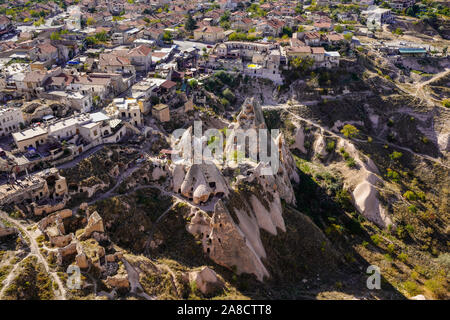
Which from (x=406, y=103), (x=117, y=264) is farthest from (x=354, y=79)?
(x=117, y=264)

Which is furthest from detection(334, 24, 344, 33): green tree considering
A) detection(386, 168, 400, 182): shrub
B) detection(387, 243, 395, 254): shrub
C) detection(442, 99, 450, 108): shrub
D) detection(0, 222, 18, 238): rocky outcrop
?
detection(0, 222, 18, 238): rocky outcrop

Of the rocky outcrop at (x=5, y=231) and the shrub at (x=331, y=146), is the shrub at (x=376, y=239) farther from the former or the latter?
the rocky outcrop at (x=5, y=231)

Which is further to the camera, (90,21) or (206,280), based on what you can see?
(90,21)

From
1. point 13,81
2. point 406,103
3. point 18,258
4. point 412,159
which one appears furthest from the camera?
point 406,103

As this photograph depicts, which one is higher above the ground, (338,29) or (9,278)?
(338,29)

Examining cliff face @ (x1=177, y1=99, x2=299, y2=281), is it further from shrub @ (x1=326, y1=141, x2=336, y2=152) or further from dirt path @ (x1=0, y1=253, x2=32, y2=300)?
shrub @ (x1=326, y1=141, x2=336, y2=152)

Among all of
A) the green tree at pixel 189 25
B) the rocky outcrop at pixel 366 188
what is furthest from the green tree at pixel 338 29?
the rocky outcrop at pixel 366 188

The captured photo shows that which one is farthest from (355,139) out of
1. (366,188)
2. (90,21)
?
(90,21)

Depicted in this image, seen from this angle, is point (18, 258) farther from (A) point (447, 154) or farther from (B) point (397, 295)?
(A) point (447, 154)

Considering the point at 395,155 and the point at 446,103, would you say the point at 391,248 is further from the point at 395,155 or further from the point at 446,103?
the point at 446,103
